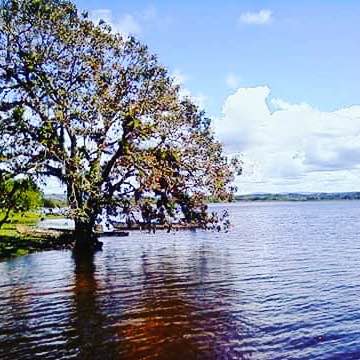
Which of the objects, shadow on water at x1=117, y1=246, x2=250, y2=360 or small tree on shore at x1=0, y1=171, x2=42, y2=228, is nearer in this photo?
shadow on water at x1=117, y1=246, x2=250, y2=360

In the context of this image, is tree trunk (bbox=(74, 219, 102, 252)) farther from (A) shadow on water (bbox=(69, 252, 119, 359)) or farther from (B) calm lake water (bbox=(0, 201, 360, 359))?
(A) shadow on water (bbox=(69, 252, 119, 359))

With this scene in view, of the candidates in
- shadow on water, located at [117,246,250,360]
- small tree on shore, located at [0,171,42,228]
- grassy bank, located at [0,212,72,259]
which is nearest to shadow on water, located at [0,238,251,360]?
shadow on water, located at [117,246,250,360]

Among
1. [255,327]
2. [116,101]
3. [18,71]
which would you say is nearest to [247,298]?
[255,327]

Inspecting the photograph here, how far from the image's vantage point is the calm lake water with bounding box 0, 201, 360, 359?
19.5m

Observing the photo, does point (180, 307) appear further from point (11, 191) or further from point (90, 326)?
point (11, 191)

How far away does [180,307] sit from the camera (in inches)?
1022

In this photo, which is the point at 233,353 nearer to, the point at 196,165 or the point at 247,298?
the point at 247,298

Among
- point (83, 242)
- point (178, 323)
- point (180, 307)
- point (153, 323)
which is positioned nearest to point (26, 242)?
point (83, 242)

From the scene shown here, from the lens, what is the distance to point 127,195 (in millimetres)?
47438

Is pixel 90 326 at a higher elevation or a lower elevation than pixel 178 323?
higher

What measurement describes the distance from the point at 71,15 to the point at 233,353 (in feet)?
112

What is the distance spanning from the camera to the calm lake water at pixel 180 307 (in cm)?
1953

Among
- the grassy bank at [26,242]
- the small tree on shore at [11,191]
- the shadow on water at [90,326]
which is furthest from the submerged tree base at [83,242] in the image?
the shadow on water at [90,326]

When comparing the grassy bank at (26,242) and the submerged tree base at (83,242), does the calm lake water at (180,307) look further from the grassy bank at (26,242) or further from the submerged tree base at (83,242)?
the submerged tree base at (83,242)
